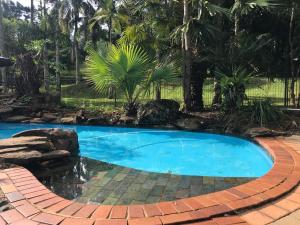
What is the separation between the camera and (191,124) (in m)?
8.70

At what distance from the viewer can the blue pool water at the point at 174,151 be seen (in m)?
5.70

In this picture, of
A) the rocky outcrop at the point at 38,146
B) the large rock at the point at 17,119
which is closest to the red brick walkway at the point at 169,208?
the rocky outcrop at the point at 38,146

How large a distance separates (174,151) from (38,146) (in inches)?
111

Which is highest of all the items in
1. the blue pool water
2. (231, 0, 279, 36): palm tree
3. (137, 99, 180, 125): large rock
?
(231, 0, 279, 36): palm tree

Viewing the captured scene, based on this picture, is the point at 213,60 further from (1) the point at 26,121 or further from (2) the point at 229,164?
(1) the point at 26,121

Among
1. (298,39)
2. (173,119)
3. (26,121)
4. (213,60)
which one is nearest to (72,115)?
(26,121)

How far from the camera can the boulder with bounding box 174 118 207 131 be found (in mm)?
8633

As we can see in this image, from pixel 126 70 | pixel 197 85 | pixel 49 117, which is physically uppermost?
pixel 126 70

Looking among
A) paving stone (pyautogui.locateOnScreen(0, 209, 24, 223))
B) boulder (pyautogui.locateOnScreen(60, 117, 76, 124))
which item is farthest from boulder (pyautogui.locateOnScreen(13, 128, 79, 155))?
boulder (pyautogui.locateOnScreen(60, 117, 76, 124))

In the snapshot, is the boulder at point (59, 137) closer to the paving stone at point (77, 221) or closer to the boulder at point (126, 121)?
the boulder at point (126, 121)

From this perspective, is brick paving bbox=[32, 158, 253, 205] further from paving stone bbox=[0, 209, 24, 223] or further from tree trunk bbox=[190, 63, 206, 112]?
tree trunk bbox=[190, 63, 206, 112]

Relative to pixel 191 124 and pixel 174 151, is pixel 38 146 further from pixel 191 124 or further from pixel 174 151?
pixel 191 124

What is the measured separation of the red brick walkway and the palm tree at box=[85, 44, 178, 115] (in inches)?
224

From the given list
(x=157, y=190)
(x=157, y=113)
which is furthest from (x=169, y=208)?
(x=157, y=113)
